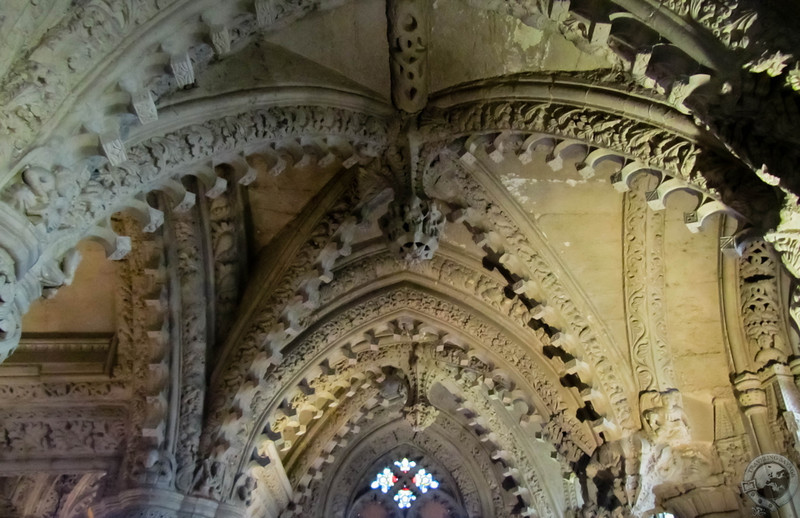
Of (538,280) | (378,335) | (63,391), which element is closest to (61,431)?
(63,391)

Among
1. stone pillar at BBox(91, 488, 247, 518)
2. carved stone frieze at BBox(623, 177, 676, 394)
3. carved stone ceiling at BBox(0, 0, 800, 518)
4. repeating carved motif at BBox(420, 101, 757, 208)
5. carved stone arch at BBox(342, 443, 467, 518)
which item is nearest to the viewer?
carved stone ceiling at BBox(0, 0, 800, 518)

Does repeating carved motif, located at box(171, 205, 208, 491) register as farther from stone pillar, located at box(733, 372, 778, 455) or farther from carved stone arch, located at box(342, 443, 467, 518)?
carved stone arch, located at box(342, 443, 467, 518)

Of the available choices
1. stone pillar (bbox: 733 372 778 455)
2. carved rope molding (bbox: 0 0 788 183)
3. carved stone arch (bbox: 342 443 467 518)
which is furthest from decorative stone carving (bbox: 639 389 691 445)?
carved stone arch (bbox: 342 443 467 518)

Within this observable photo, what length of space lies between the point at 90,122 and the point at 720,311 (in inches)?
233

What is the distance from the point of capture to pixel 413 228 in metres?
5.76

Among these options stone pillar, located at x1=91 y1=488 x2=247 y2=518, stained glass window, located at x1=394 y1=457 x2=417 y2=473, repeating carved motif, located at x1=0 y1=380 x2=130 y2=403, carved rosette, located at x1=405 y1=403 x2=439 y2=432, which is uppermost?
stained glass window, located at x1=394 y1=457 x2=417 y2=473

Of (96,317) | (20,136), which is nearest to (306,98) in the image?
(20,136)

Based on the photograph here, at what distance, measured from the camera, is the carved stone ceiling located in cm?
349

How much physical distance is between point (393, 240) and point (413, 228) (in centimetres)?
21

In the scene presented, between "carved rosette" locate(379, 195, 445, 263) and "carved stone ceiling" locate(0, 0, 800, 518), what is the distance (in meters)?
0.03

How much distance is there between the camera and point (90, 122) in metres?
3.55

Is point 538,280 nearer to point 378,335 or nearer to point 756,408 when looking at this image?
point 756,408

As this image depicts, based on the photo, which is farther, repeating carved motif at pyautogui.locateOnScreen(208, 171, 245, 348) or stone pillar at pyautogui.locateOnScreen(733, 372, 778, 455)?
repeating carved motif at pyautogui.locateOnScreen(208, 171, 245, 348)

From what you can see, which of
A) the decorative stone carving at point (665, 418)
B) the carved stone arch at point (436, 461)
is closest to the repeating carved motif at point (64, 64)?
the decorative stone carving at point (665, 418)
